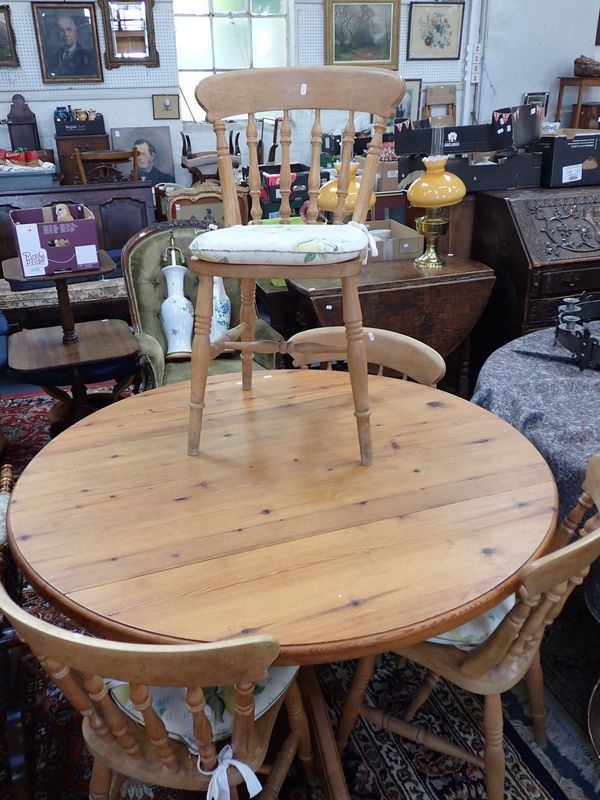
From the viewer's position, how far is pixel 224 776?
3.06ft

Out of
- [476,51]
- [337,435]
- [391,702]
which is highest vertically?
[476,51]

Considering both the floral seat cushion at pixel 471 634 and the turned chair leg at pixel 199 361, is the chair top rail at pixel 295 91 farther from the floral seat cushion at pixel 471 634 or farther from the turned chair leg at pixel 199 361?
the floral seat cushion at pixel 471 634

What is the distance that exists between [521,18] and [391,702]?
337 inches

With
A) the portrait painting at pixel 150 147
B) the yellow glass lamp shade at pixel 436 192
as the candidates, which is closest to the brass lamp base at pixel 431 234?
the yellow glass lamp shade at pixel 436 192

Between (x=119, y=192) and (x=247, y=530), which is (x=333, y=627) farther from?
(x=119, y=192)

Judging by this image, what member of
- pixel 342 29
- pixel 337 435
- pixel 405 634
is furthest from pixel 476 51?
pixel 405 634

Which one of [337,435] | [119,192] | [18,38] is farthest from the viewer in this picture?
[18,38]

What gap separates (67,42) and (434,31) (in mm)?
4207

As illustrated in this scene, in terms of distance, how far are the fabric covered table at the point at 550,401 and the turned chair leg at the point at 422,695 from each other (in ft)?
1.69

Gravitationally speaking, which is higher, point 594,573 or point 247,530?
point 247,530

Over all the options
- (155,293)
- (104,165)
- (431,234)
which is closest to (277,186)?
(104,165)

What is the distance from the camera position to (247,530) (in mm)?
1135

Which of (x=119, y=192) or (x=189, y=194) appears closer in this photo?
(x=189, y=194)

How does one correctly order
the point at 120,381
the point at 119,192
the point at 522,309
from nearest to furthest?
the point at 522,309, the point at 120,381, the point at 119,192
